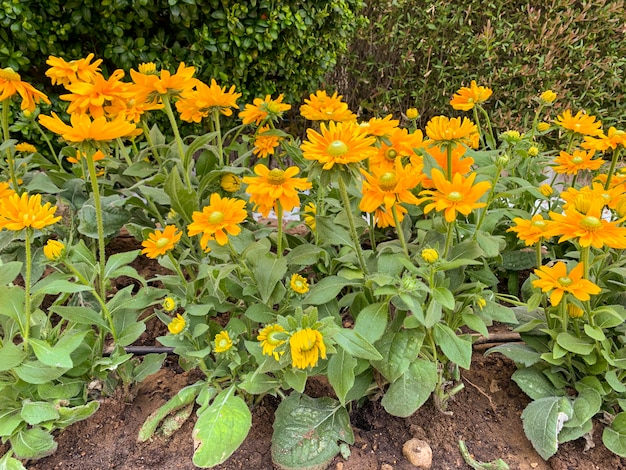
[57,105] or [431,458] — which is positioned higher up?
[57,105]

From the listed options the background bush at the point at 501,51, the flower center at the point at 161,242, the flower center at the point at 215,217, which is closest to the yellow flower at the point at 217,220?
the flower center at the point at 215,217

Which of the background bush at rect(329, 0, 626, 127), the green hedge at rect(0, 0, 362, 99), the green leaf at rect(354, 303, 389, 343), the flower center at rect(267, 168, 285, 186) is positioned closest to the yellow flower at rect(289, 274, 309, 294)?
the green leaf at rect(354, 303, 389, 343)

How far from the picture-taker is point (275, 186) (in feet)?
3.44

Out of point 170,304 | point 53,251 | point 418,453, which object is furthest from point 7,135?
point 418,453

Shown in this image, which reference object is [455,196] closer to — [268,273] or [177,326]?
[268,273]

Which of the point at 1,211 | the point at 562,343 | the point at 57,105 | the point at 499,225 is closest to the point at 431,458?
the point at 562,343

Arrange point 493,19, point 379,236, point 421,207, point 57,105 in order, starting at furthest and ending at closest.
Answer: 1. point 493,19
2. point 57,105
3. point 379,236
4. point 421,207

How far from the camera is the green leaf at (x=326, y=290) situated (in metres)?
1.17

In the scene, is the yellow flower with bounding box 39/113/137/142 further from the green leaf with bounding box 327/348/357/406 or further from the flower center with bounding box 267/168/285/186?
the green leaf with bounding box 327/348/357/406

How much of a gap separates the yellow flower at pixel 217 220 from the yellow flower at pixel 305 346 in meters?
0.27

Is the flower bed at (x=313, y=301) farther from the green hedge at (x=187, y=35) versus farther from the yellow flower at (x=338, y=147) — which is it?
the green hedge at (x=187, y=35)

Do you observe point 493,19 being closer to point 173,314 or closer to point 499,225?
point 499,225

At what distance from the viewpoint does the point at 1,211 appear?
99 cm

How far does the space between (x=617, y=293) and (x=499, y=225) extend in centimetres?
44
